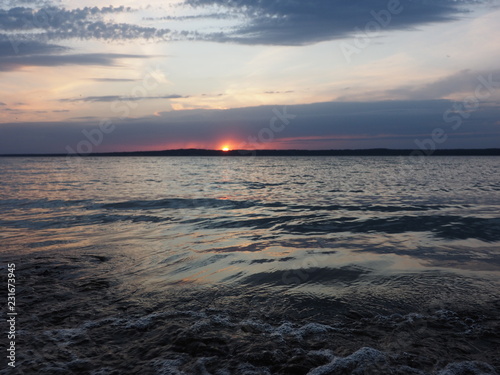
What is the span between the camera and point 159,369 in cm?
431

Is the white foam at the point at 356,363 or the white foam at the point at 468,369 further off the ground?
the white foam at the point at 356,363

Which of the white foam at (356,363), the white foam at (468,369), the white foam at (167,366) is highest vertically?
the white foam at (167,366)

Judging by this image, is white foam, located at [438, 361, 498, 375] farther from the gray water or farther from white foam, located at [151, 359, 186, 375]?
white foam, located at [151, 359, 186, 375]

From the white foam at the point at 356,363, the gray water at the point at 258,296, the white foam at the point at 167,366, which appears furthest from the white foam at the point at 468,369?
the white foam at the point at 167,366

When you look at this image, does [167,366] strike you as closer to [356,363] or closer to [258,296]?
[356,363]

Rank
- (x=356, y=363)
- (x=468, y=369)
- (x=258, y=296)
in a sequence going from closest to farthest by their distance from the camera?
(x=468, y=369) → (x=356, y=363) → (x=258, y=296)

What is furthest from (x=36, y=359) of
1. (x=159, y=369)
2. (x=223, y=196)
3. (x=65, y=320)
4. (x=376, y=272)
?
(x=223, y=196)

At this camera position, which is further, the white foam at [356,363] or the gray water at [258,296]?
the gray water at [258,296]

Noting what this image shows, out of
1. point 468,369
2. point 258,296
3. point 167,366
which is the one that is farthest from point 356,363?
Result: point 258,296

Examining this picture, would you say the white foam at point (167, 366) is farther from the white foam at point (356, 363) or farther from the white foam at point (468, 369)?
the white foam at point (468, 369)

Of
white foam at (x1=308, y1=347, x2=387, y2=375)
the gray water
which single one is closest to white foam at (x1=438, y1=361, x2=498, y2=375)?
the gray water

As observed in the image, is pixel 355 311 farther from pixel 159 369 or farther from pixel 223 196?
pixel 223 196

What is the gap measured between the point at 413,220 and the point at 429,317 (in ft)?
34.8

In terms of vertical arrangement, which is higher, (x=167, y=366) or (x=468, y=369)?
(x=167, y=366)
